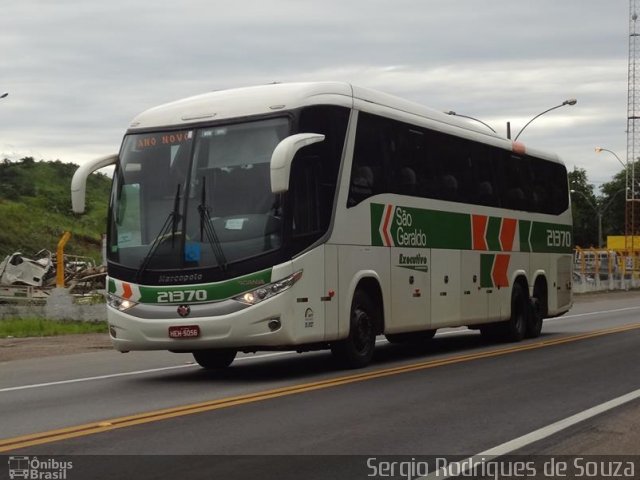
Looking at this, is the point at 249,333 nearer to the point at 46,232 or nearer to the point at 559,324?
the point at 559,324

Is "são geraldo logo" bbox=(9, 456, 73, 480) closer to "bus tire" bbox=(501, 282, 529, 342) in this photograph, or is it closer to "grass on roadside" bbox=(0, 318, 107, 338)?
"bus tire" bbox=(501, 282, 529, 342)

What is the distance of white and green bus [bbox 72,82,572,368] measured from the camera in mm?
13750

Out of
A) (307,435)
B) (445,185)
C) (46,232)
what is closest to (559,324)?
(445,185)

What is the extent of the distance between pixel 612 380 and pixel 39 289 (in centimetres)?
2658

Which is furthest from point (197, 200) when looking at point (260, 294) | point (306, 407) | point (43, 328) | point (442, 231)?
point (43, 328)

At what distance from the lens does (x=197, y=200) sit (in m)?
14.1

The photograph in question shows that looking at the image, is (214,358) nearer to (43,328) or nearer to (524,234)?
(524,234)

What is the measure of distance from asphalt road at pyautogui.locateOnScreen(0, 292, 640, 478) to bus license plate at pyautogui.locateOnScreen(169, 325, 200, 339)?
588mm

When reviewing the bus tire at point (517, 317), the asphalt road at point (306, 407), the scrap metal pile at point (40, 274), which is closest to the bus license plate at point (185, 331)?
the asphalt road at point (306, 407)

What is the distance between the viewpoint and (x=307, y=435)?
370 inches

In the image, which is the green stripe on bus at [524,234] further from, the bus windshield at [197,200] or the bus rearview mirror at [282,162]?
the bus rearview mirror at [282,162]

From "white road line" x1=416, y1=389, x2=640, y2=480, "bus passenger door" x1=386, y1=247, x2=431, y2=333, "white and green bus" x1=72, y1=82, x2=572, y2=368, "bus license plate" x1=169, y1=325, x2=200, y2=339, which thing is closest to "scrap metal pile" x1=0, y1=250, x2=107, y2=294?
"bus passenger door" x1=386, y1=247, x2=431, y2=333

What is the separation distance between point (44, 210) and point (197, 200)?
182ft

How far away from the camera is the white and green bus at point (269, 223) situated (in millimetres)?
13750
